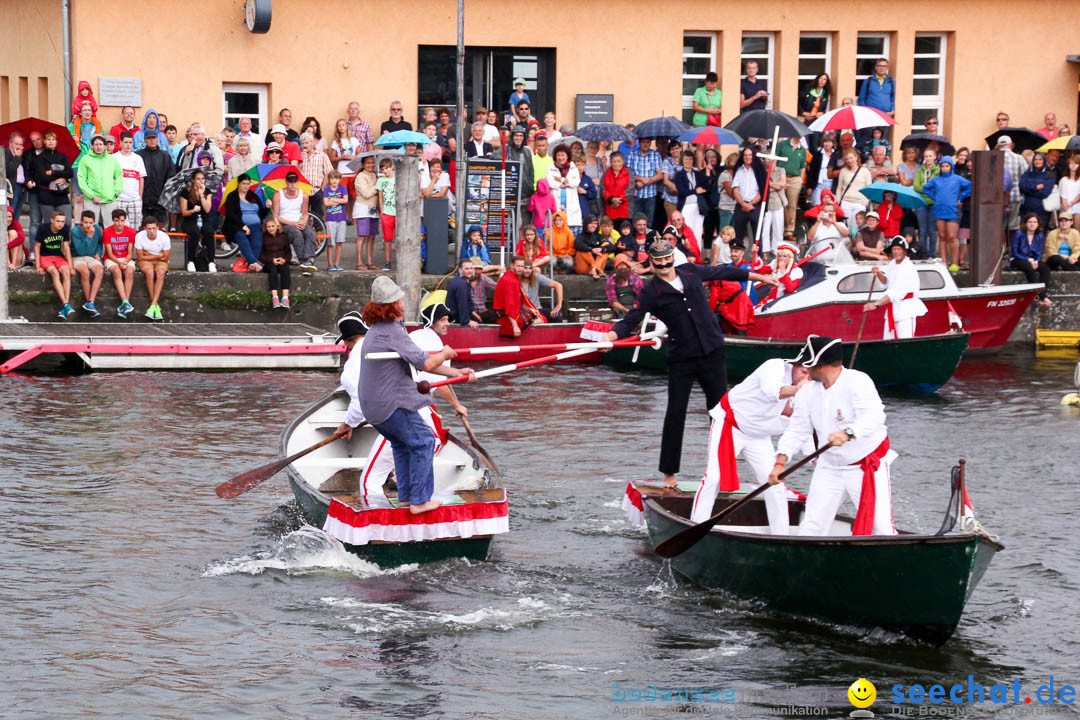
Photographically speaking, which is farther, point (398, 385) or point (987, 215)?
point (987, 215)

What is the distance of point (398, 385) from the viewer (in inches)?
451

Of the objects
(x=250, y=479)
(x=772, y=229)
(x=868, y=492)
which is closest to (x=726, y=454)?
(x=868, y=492)

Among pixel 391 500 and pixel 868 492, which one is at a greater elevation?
pixel 868 492

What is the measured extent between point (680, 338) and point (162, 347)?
33.7ft

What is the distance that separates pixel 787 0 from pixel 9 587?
22.1 metres

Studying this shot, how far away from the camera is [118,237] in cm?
2281

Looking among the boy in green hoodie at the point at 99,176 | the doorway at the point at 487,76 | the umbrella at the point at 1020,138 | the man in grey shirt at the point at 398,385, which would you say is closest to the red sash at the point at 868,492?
the man in grey shirt at the point at 398,385

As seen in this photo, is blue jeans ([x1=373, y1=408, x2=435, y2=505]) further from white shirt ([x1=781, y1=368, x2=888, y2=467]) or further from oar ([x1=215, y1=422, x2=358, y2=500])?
white shirt ([x1=781, y1=368, x2=888, y2=467])

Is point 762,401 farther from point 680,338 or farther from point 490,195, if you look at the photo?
point 490,195

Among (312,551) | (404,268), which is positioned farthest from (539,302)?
(312,551)

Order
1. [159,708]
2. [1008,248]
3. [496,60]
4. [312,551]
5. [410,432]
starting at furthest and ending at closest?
[496,60], [1008,248], [312,551], [410,432], [159,708]

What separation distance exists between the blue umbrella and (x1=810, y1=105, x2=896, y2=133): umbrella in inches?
39.1

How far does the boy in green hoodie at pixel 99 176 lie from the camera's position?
22625 millimetres

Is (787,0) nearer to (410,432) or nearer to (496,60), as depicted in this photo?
(496,60)
